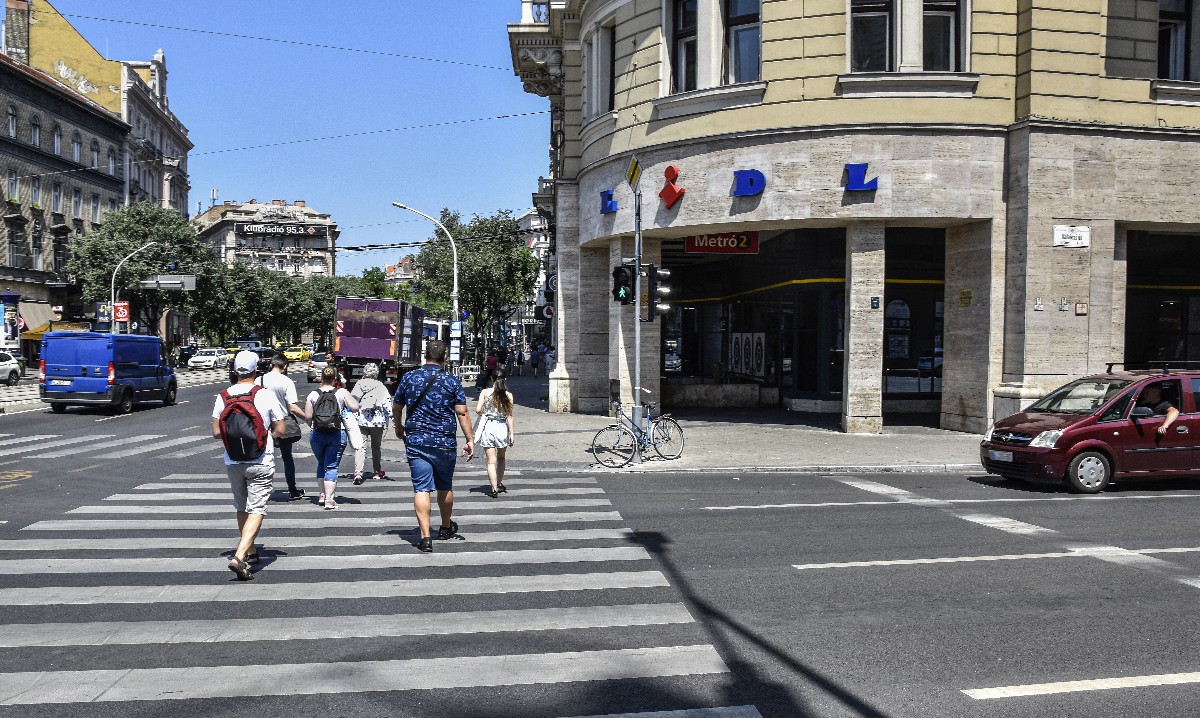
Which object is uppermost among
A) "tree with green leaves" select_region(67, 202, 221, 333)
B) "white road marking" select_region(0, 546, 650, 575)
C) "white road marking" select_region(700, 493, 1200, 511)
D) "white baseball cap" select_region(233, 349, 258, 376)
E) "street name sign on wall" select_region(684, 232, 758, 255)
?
"tree with green leaves" select_region(67, 202, 221, 333)

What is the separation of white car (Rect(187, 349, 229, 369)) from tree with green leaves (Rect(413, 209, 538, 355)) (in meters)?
17.6

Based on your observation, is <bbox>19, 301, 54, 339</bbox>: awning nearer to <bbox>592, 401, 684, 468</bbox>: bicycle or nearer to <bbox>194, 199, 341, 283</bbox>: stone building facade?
<bbox>592, 401, 684, 468</bbox>: bicycle

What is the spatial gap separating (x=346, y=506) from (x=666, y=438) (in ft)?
20.7

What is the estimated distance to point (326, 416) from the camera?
430 inches

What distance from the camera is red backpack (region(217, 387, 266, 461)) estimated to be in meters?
7.02

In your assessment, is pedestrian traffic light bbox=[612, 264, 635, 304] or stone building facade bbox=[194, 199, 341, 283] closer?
pedestrian traffic light bbox=[612, 264, 635, 304]

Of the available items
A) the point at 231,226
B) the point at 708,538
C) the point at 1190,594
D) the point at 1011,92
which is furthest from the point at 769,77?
the point at 231,226

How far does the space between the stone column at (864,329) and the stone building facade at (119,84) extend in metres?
55.4

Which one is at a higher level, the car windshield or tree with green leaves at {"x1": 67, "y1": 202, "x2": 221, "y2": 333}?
tree with green leaves at {"x1": 67, "y1": 202, "x2": 221, "y2": 333}

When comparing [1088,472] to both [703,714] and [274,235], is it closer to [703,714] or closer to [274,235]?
[703,714]

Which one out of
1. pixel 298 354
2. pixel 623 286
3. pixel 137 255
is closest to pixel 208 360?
pixel 137 255

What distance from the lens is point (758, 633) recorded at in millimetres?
5723

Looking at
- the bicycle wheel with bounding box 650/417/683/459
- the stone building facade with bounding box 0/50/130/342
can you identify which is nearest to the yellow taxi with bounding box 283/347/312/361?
the stone building facade with bounding box 0/50/130/342

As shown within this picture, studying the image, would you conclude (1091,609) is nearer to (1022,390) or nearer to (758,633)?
(758,633)
